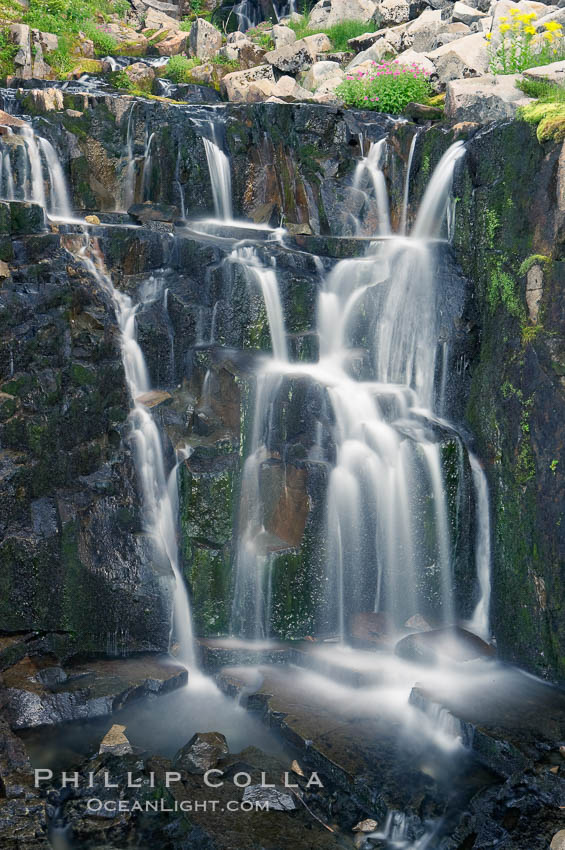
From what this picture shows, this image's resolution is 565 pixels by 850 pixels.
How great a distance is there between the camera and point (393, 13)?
67.2 ft

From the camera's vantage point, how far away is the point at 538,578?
8477 millimetres

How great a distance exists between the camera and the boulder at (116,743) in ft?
21.8

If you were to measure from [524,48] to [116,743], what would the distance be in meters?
13.7

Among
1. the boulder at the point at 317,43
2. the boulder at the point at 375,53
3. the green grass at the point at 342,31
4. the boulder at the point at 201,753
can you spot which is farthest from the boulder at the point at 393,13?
the boulder at the point at 201,753

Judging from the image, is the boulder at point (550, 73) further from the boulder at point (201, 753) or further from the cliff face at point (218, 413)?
the boulder at point (201, 753)

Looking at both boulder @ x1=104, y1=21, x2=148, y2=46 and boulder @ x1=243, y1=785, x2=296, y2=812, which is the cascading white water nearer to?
boulder @ x1=243, y1=785, x2=296, y2=812

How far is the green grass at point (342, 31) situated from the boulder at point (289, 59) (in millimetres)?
1402

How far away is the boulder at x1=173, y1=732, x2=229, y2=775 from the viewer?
6.54 meters

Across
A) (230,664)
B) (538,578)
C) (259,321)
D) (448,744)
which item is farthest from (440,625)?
(259,321)

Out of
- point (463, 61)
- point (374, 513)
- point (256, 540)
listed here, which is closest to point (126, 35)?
point (463, 61)

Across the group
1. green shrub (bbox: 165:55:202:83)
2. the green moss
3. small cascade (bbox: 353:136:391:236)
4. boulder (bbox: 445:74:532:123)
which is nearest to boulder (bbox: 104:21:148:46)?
green shrub (bbox: 165:55:202:83)

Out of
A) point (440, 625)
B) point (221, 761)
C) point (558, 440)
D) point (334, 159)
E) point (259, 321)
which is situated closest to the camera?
point (221, 761)

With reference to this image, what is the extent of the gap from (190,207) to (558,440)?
26.4 ft

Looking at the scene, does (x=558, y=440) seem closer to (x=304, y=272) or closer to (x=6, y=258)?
(x=304, y=272)
